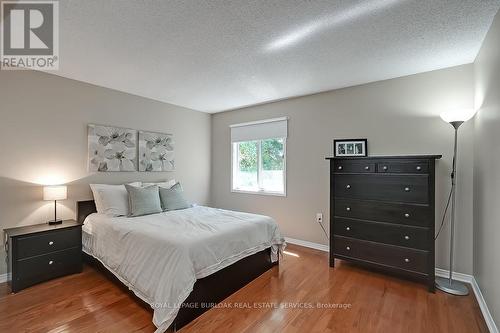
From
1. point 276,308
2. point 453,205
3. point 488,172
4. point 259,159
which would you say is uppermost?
point 259,159

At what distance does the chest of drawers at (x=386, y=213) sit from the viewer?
2.48 metres

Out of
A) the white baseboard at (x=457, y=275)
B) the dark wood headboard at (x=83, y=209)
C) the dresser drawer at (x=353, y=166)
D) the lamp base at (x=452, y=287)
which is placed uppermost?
the dresser drawer at (x=353, y=166)

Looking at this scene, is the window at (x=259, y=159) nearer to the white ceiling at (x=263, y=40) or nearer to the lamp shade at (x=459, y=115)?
the white ceiling at (x=263, y=40)

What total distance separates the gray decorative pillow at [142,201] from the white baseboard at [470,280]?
85.4 inches

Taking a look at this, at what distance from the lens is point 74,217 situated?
10.4 feet

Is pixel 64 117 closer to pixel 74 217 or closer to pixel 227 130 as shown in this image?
pixel 74 217

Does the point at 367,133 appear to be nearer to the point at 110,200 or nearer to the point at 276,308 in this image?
the point at 276,308

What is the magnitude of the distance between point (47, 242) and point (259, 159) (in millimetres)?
3149

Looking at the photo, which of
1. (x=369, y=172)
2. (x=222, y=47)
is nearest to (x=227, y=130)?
(x=222, y=47)

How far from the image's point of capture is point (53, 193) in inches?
108

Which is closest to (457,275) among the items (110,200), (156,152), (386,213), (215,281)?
(386,213)

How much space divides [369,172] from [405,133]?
0.76 meters

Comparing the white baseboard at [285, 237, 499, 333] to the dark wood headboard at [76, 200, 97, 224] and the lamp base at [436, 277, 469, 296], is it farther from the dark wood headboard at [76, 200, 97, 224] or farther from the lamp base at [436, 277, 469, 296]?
the dark wood headboard at [76, 200, 97, 224]

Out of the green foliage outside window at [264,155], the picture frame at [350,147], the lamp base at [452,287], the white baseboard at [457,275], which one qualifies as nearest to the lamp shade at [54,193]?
the green foliage outside window at [264,155]
